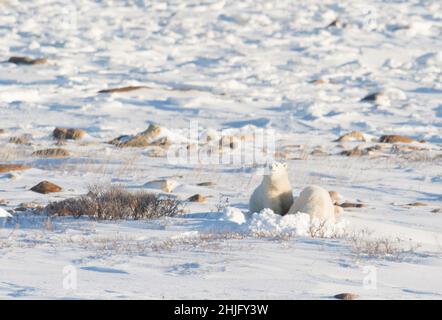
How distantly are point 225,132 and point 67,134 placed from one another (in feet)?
9.98

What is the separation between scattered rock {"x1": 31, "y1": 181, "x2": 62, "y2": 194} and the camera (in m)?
10.0

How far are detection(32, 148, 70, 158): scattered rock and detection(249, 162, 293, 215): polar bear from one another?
555 centimetres

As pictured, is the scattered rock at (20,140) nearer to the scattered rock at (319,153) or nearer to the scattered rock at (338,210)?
the scattered rock at (319,153)

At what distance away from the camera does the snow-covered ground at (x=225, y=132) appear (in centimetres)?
572

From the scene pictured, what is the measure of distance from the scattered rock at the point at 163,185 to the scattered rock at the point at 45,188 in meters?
1.08

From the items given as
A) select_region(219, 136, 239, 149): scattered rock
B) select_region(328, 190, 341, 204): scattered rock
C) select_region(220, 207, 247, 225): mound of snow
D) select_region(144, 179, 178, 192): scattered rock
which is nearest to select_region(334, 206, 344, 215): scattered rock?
select_region(328, 190, 341, 204): scattered rock

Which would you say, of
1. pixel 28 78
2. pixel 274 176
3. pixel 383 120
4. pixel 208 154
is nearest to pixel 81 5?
pixel 28 78

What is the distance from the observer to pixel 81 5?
110 feet

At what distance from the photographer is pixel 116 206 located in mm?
8188

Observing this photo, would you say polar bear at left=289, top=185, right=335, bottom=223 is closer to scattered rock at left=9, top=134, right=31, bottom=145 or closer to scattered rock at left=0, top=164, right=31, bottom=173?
scattered rock at left=0, top=164, right=31, bottom=173

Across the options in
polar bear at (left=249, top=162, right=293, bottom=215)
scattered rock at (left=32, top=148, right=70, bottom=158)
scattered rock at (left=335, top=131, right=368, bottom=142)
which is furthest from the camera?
scattered rock at (left=335, top=131, right=368, bottom=142)

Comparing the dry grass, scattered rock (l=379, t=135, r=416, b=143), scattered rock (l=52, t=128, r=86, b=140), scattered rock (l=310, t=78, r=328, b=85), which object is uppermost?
scattered rock (l=310, t=78, r=328, b=85)

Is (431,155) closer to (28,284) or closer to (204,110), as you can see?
(204,110)

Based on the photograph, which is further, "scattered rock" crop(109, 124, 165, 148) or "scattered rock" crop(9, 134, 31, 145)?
"scattered rock" crop(9, 134, 31, 145)
